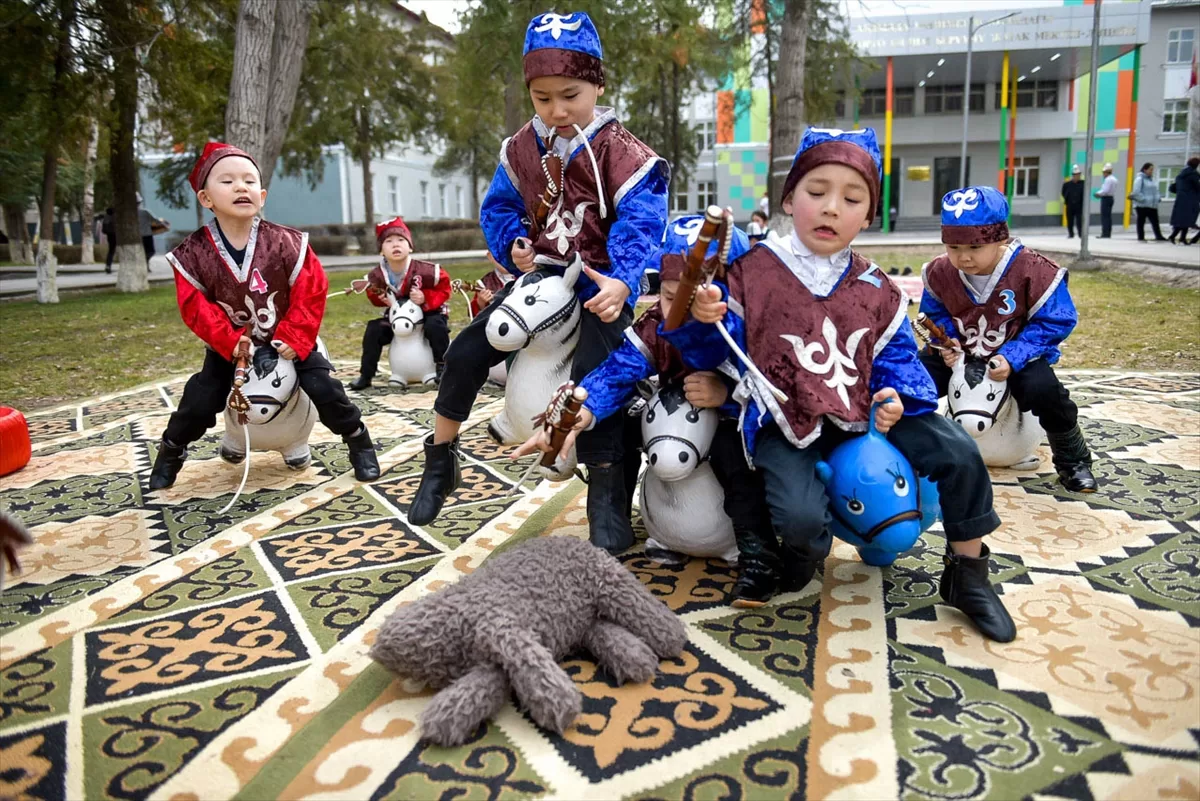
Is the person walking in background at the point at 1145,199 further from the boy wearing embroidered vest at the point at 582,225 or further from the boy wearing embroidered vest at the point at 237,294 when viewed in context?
the boy wearing embroidered vest at the point at 237,294

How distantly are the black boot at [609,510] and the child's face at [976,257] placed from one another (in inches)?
75.7

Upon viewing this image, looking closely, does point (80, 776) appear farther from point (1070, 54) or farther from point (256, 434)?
point (1070, 54)

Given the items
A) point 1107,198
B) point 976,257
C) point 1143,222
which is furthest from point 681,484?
point 1107,198

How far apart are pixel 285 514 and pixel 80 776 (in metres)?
1.96

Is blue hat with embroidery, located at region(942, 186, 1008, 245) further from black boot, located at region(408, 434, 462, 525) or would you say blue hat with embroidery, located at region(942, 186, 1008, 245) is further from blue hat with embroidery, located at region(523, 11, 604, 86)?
black boot, located at region(408, 434, 462, 525)

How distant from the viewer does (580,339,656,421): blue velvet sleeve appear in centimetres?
301

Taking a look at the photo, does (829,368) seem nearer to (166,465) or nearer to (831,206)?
(831,206)

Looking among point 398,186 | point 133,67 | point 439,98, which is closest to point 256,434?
point 133,67

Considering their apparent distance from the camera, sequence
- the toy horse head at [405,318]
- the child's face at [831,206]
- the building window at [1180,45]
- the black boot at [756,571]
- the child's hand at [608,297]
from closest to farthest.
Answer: the child's face at [831,206], the black boot at [756,571], the child's hand at [608,297], the toy horse head at [405,318], the building window at [1180,45]

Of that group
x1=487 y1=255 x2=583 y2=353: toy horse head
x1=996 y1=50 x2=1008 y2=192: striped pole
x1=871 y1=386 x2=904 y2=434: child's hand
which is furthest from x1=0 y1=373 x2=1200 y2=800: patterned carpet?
x1=996 y1=50 x2=1008 y2=192: striped pole

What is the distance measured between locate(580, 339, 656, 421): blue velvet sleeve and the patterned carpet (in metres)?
0.63

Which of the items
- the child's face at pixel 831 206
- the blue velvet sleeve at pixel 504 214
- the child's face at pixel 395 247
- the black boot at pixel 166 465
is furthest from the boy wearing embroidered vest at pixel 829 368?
the child's face at pixel 395 247

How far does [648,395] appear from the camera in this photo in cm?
315

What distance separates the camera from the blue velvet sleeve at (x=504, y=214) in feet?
12.0
